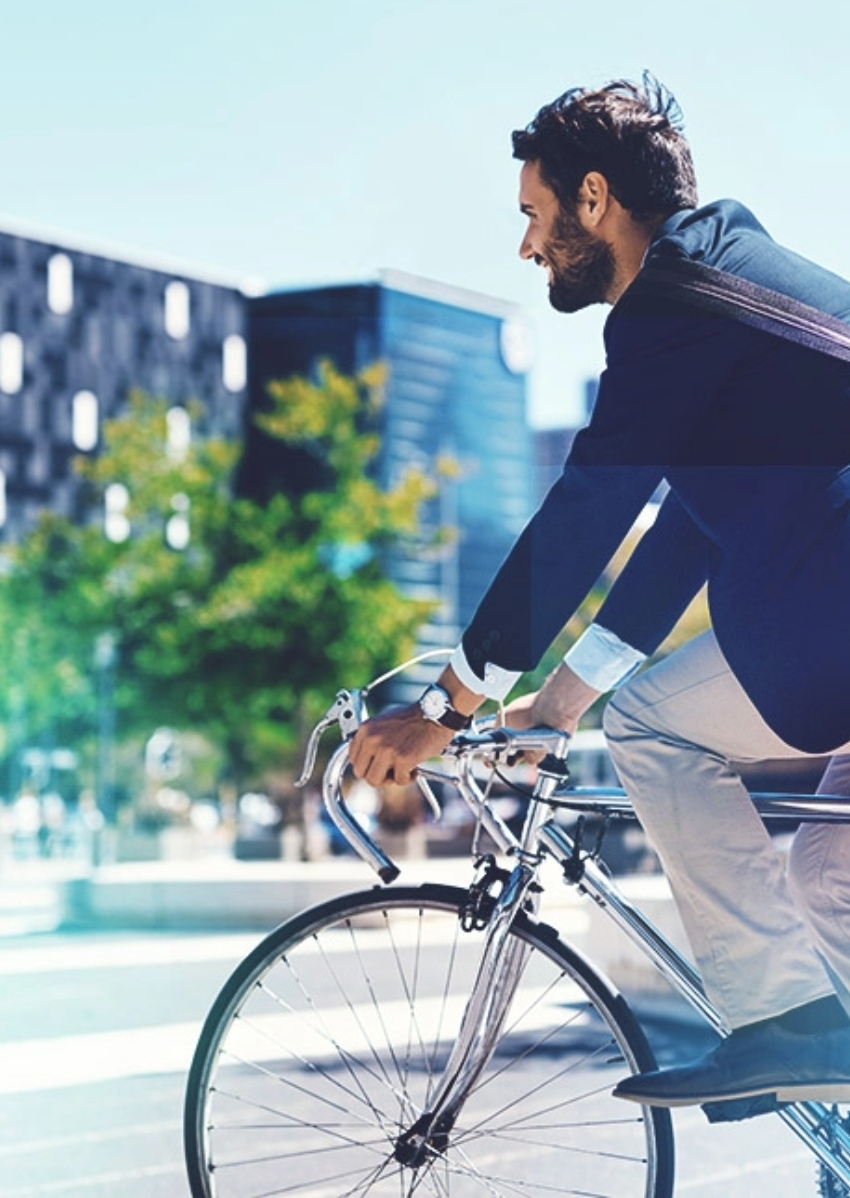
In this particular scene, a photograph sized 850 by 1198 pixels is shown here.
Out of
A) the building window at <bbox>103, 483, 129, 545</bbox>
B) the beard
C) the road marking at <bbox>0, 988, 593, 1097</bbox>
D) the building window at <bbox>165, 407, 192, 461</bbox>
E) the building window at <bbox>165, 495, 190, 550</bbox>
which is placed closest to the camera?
the beard

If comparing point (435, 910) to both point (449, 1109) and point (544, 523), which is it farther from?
point (544, 523)

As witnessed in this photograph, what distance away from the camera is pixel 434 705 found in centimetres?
265

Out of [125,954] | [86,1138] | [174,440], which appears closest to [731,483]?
[86,1138]

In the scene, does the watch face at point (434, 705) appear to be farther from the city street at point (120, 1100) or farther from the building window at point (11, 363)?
the building window at point (11, 363)

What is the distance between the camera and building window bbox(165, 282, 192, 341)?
7231cm

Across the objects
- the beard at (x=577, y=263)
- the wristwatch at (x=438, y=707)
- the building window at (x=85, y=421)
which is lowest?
the wristwatch at (x=438, y=707)

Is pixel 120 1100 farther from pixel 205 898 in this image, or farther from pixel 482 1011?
pixel 205 898

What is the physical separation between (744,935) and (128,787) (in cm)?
6452

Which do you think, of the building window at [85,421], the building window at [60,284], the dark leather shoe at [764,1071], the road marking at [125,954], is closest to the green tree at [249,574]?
the road marking at [125,954]

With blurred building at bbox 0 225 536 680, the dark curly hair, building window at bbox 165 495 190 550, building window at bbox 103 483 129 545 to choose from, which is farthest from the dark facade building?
the dark curly hair

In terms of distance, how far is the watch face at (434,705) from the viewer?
265 centimetres

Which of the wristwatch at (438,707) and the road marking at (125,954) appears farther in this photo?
the road marking at (125,954)

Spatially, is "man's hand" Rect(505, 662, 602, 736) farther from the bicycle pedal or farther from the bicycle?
the bicycle pedal

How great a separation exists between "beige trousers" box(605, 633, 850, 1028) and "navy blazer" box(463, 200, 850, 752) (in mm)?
93
